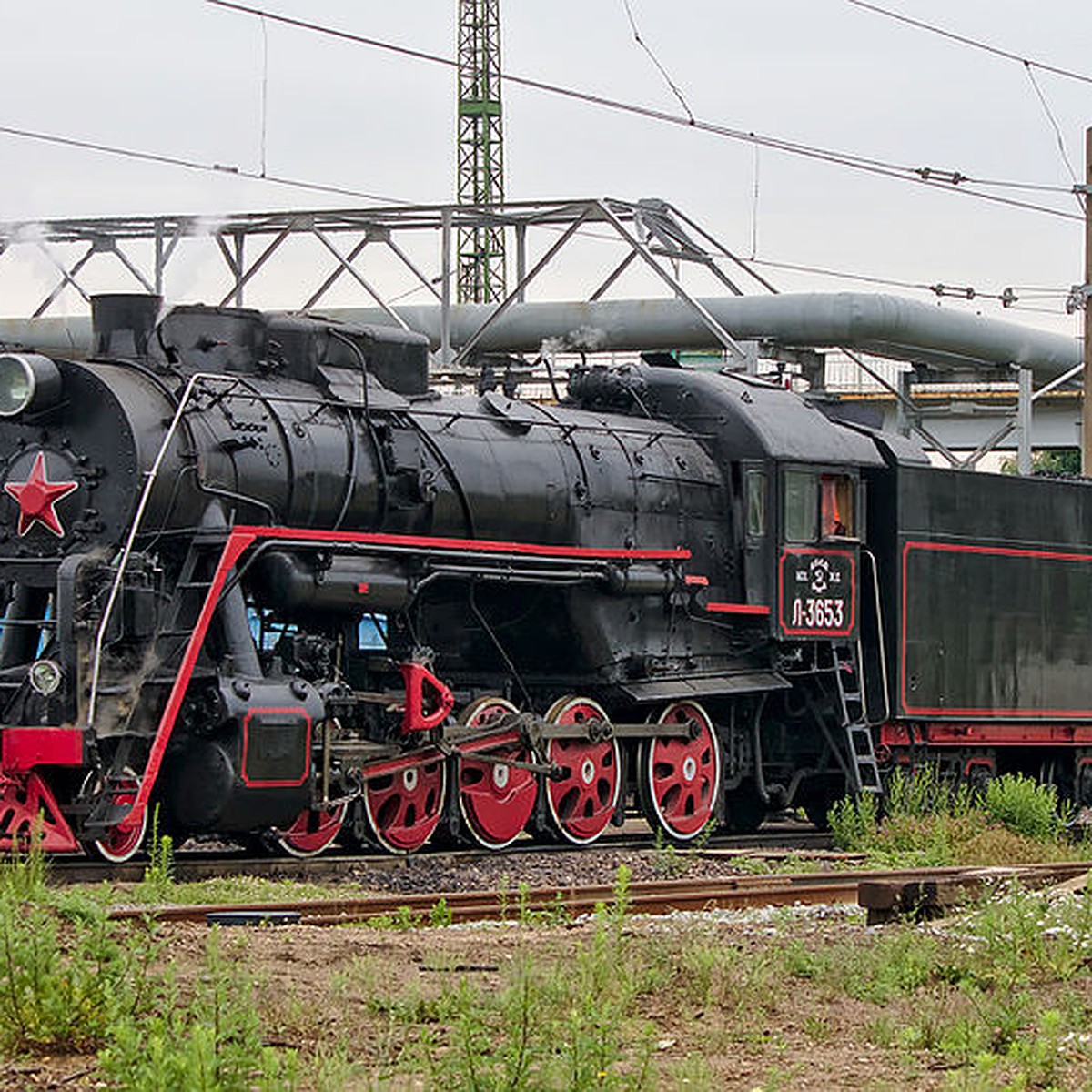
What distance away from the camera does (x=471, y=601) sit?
16.5 meters

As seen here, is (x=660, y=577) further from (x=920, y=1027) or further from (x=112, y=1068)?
(x=112, y=1068)

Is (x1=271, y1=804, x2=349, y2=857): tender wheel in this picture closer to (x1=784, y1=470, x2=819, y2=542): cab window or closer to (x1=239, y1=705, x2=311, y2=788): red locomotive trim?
(x1=239, y1=705, x2=311, y2=788): red locomotive trim

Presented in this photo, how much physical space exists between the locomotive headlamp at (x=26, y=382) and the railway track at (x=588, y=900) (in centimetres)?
426

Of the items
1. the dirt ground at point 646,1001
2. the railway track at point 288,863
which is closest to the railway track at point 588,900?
the dirt ground at point 646,1001

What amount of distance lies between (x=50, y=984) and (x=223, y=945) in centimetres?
193

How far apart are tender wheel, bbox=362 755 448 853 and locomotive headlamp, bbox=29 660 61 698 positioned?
2.77 m

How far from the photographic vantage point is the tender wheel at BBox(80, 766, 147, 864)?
42.9 feet

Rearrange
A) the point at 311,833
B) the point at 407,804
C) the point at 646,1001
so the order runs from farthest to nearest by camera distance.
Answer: the point at 407,804, the point at 311,833, the point at 646,1001

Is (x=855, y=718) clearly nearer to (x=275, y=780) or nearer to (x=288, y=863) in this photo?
(x=288, y=863)

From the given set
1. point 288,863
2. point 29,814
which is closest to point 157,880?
point 29,814

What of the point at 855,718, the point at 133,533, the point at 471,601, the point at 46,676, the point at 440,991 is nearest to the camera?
the point at 440,991

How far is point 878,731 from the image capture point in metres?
19.5

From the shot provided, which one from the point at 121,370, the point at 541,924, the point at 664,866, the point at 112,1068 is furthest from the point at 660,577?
the point at 112,1068

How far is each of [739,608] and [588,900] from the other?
6.16 meters
